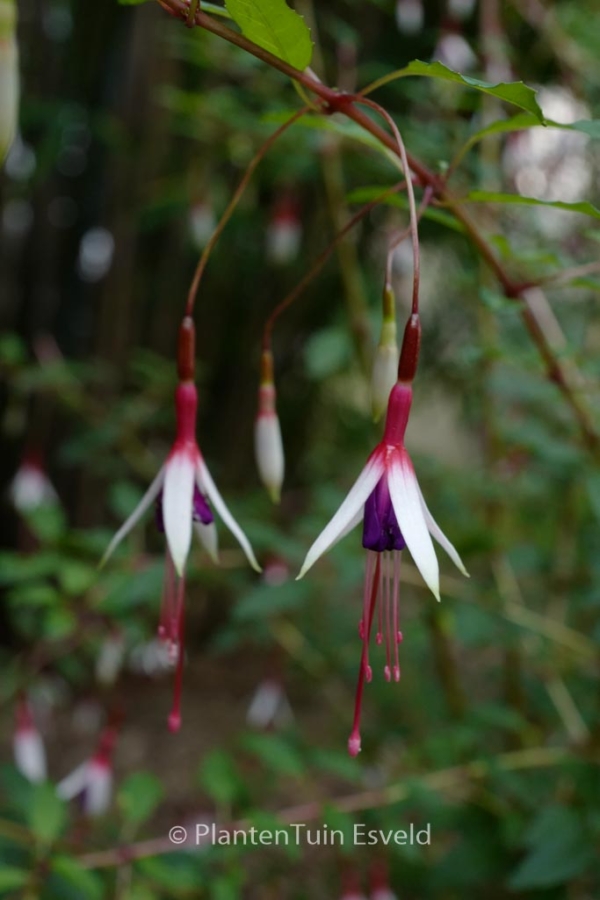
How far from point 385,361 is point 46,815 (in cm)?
48

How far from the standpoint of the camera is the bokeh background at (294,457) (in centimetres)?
81

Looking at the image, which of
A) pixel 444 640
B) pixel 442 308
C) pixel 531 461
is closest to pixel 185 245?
pixel 442 308

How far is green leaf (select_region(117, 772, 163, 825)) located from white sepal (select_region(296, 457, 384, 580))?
47 cm

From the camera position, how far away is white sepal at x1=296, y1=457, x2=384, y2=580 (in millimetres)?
336

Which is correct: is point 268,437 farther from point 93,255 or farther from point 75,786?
point 93,255

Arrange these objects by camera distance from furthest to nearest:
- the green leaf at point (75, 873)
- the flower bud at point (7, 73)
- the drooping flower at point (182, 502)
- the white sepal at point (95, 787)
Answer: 1. the white sepal at point (95, 787)
2. the green leaf at point (75, 873)
3. the drooping flower at point (182, 502)
4. the flower bud at point (7, 73)

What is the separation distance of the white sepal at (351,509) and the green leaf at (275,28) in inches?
7.2

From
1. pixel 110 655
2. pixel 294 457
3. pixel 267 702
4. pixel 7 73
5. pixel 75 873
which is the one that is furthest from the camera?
pixel 294 457

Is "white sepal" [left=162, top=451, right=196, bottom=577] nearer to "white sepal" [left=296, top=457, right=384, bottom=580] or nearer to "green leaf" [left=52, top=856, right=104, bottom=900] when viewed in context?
"white sepal" [left=296, top=457, right=384, bottom=580]

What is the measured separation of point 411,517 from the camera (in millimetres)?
349

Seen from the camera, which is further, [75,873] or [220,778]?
[220,778]

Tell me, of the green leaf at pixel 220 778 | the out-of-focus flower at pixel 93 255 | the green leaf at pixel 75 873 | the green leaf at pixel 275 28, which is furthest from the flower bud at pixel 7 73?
the out-of-focus flower at pixel 93 255

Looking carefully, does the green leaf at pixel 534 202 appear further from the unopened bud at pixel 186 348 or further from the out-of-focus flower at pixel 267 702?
the out-of-focus flower at pixel 267 702

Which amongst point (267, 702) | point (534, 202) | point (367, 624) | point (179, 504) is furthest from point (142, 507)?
point (267, 702)
